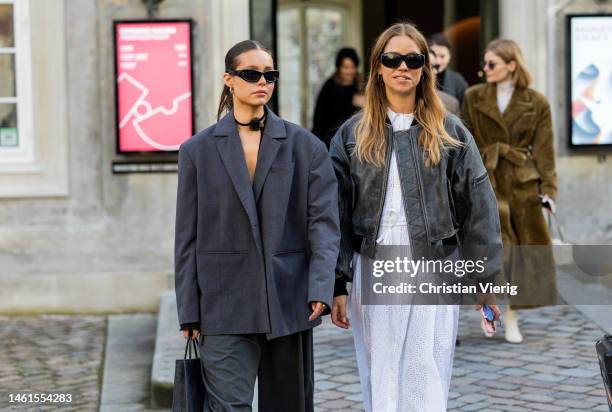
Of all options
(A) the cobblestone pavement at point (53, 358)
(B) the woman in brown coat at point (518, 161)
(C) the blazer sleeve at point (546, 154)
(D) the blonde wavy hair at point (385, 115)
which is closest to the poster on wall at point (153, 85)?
(A) the cobblestone pavement at point (53, 358)

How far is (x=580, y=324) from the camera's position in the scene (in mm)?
8281

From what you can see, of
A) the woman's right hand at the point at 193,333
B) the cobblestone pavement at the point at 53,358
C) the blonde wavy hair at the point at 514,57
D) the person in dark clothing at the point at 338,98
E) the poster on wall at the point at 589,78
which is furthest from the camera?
the person in dark clothing at the point at 338,98

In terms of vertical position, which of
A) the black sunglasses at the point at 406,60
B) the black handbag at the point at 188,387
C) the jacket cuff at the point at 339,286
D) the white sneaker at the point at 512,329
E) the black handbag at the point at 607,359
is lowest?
the white sneaker at the point at 512,329

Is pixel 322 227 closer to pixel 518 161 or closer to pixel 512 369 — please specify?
pixel 512 369

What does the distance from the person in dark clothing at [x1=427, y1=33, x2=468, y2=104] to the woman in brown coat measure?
0.44 m

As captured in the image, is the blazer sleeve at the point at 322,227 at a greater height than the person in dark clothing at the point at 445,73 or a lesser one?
lesser

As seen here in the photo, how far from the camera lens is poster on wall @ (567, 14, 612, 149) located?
31.7 ft

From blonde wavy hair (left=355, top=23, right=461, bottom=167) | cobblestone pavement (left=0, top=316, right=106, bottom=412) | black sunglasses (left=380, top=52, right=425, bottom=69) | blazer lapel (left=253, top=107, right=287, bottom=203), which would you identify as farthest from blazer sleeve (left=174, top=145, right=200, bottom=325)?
cobblestone pavement (left=0, top=316, right=106, bottom=412)

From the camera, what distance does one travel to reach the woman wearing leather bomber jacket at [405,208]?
451cm

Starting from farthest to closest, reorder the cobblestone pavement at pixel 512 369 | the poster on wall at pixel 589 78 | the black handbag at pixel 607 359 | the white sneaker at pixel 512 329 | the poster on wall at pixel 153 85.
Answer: the poster on wall at pixel 589 78, the poster on wall at pixel 153 85, the white sneaker at pixel 512 329, the cobblestone pavement at pixel 512 369, the black handbag at pixel 607 359

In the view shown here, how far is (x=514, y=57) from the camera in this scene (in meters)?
7.57

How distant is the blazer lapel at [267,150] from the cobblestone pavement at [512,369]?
213 centimetres

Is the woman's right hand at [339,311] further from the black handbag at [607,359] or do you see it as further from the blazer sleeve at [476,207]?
the black handbag at [607,359]

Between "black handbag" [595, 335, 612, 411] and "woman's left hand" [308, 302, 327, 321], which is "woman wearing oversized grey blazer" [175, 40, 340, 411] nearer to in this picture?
"woman's left hand" [308, 302, 327, 321]
